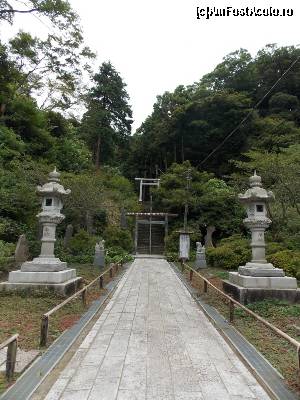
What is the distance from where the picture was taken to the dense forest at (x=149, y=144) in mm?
17656

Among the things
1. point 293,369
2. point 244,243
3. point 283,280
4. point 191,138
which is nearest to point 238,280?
point 283,280

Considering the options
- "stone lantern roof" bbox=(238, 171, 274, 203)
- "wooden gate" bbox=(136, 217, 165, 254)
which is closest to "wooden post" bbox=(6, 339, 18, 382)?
"stone lantern roof" bbox=(238, 171, 274, 203)

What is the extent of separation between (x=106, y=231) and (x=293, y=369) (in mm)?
20721

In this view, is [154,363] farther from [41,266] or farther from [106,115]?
Answer: [106,115]

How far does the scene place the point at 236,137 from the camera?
121 ft

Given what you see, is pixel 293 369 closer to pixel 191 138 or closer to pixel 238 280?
pixel 238 280

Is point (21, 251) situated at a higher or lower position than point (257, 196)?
lower

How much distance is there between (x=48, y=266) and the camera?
10133 millimetres

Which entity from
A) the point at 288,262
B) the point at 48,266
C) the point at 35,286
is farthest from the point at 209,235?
the point at 35,286

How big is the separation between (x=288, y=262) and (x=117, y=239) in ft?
45.2

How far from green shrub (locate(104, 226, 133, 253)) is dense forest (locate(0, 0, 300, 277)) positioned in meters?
0.07

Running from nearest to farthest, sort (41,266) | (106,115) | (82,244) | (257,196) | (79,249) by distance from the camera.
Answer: (41,266), (257,196), (79,249), (82,244), (106,115)

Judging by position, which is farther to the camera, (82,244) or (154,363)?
(82,244)

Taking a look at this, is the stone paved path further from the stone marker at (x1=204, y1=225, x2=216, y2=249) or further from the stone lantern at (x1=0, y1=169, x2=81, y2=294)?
the stone marker at (x1=204, y1=225, x2=216, y2=249)
